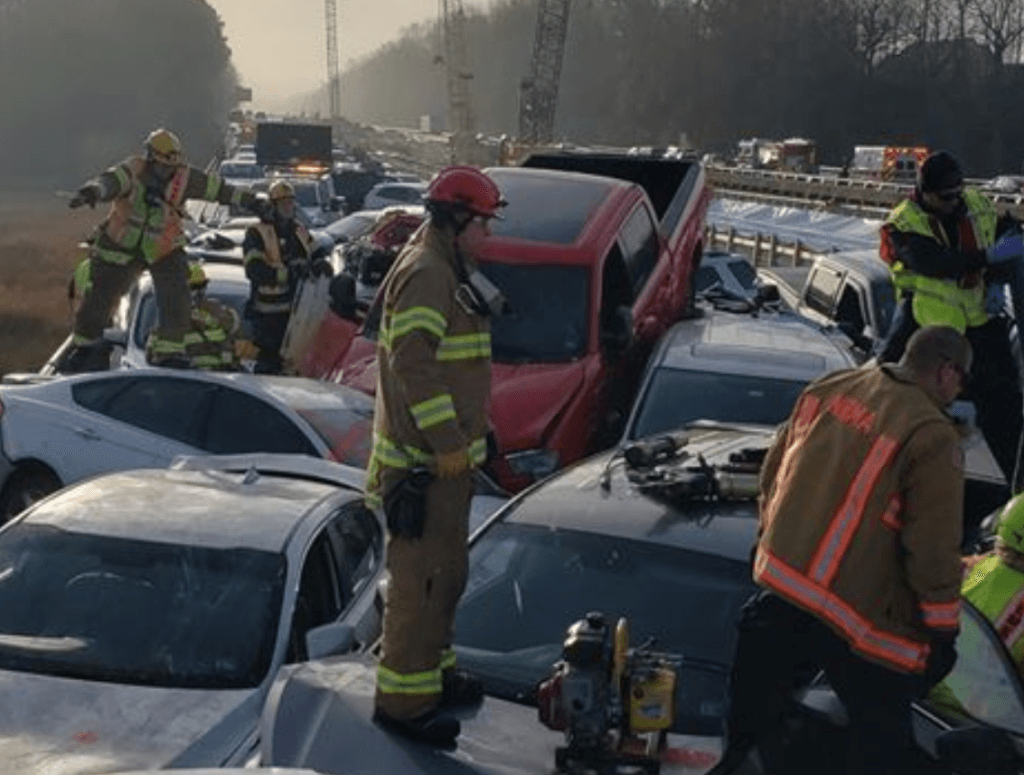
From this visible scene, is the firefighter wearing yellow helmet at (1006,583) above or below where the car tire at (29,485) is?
above

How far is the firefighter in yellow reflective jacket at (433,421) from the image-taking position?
16.4 feet

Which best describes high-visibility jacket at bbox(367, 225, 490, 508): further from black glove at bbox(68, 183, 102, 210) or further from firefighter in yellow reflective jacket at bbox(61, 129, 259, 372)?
firefighter in yellow reflective jacket at bbox(61, 129, 259, 372)

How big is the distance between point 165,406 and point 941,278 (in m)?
4.39

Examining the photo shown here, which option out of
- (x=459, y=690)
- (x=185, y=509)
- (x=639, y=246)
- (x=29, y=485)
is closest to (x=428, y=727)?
(x=459, y=690)

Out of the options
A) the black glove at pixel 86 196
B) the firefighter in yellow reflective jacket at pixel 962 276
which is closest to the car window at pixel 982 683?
the firefighter in yellow reflective jacket at pixel 962 276

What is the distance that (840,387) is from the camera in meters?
4.69

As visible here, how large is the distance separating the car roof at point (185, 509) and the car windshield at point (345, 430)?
219 centimetres

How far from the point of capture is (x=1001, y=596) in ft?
17.8

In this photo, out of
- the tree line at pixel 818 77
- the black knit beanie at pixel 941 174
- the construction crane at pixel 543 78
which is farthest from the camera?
the construction crane at pixel 543 78

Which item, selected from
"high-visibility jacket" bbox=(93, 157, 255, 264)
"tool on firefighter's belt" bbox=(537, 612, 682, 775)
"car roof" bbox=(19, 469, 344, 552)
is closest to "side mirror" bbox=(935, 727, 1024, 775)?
"tool on firefighter's belt" bbox=(537, 612, 682, 775)

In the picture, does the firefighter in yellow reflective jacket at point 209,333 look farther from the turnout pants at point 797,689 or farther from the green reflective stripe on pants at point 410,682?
the turnout pants at point 797,689

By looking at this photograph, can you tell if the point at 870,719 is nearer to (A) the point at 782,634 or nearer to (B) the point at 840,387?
(A) the point at 782,634

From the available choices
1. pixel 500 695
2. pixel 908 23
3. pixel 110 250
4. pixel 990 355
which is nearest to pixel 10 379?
pixel 110 250

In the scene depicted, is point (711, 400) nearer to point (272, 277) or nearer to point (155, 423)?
point (155, 423)
